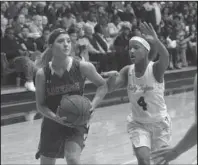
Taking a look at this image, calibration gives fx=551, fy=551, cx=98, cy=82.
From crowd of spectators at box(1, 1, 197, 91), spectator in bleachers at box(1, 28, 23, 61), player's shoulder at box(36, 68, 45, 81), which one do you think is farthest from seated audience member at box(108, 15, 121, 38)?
player's shoulder at box(36, 68, 45, 81)

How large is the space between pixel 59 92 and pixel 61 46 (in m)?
0.40

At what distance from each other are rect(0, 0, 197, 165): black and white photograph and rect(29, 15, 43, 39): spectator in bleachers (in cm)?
3

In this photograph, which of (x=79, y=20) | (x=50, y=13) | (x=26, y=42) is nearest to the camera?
(x=26, y=42)

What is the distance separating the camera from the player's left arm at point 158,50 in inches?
185

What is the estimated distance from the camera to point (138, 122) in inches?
209

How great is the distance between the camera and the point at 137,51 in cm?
525

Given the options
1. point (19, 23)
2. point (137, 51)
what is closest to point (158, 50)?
point (137, 51)

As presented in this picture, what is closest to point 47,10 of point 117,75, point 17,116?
point 17,116

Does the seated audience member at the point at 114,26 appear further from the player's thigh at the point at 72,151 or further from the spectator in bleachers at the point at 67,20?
the player's thigh at the point at 72,151

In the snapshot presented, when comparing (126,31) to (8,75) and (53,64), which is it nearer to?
(8,75)

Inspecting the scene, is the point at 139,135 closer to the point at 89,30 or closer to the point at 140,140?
the point at 140,140

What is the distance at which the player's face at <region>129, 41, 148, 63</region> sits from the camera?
5.22 meters

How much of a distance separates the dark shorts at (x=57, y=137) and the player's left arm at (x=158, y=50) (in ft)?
3.10

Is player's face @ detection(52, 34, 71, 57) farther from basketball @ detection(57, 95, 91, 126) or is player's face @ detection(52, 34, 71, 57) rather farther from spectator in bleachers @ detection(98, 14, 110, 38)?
spectator in bleachers @ detection(98, 14, 110, 38)
